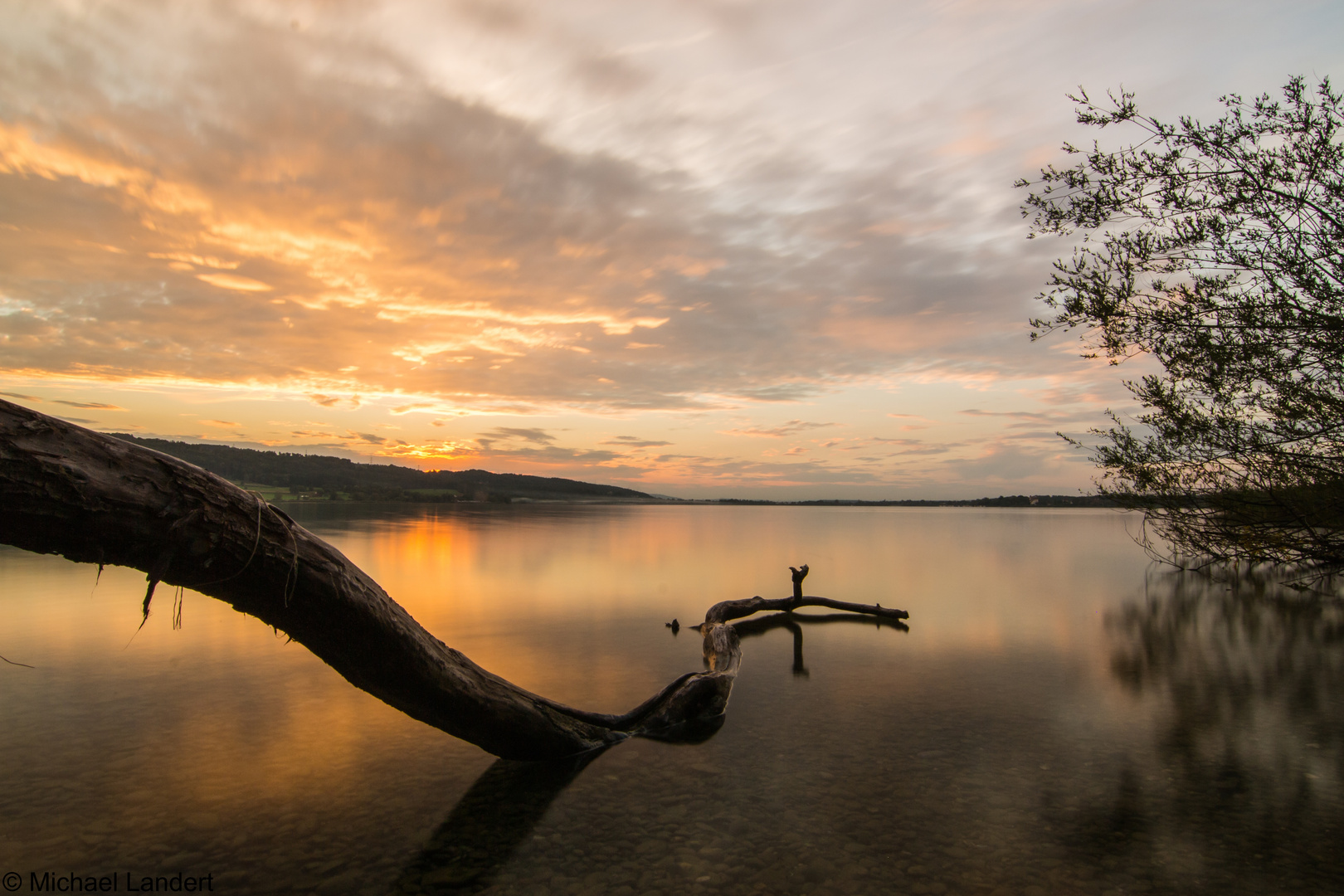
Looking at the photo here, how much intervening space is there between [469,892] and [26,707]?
8.12 m

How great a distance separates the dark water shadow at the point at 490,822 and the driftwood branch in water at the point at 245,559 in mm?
248

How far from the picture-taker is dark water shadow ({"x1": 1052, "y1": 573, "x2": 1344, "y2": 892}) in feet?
17.9

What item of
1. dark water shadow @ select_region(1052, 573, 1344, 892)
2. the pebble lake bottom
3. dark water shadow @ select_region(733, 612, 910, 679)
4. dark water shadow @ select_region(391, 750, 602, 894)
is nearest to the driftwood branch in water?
dark water shadow @ select_region(391, 750, 602, 894)

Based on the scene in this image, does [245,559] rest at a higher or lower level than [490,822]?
higher

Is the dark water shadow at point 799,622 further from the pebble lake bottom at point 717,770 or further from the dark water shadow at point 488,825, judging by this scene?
the dark water shadow at point 488,825

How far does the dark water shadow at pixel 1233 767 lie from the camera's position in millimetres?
5461

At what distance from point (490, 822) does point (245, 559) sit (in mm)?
3119

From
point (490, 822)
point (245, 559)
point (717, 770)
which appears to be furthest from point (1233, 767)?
point (245, 559)

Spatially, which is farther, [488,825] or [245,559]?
[488,825]

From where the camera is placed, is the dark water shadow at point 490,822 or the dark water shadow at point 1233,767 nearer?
the dark water shadow at point 490,822

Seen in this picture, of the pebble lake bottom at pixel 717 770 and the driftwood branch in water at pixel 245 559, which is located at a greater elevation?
the driftwood branch in water at pixel 245 559

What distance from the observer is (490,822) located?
5.94 metres

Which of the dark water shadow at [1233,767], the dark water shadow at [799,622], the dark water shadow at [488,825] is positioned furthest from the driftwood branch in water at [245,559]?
the dark water shadow at [799,622]

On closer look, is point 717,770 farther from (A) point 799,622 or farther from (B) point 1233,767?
(A) point 799,622
